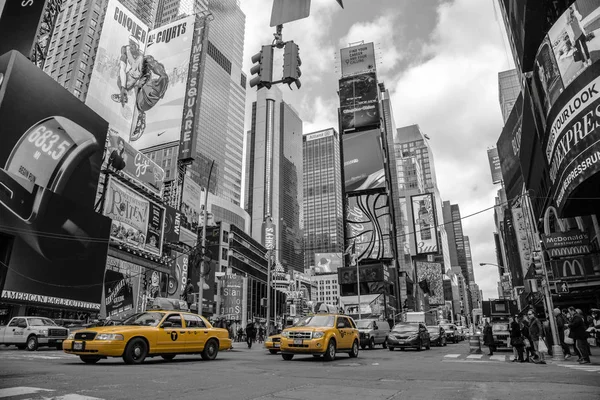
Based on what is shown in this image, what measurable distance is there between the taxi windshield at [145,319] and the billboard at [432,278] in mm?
133867

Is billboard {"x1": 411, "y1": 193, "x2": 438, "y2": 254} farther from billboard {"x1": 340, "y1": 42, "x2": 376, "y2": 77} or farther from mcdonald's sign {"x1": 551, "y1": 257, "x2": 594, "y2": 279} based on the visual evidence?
mcdonald's sign {"x1": 551, "y1": 257, "x2": 594, "y2": 279}

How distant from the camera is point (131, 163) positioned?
4747 centimetres

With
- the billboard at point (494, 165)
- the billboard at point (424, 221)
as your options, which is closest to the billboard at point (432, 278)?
the billboard at point (424, 221)

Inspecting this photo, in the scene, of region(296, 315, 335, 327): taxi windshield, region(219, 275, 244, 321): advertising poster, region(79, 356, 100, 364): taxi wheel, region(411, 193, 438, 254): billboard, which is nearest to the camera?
region(79, 356, 100, 364): taxi wheel

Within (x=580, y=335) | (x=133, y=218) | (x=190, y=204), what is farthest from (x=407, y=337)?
(x=190, y=204)

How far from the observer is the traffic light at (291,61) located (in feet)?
30.4

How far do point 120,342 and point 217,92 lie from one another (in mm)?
122301

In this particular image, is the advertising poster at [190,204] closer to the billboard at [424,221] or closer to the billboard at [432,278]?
the billboard at [424,221]

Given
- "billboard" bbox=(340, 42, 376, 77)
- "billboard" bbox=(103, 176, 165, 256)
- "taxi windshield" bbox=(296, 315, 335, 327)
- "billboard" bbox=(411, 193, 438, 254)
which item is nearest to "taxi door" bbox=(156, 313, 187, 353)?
"taxi windshield" bbox=(296, 315, 335, 327)

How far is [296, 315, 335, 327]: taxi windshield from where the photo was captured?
14.9m

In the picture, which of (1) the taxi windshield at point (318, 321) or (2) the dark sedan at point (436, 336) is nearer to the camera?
(1) the taxi windshield at point (318, 321)

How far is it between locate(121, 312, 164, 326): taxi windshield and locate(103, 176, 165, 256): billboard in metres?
32.7

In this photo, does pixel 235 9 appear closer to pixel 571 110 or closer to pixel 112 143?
pixel 112 143

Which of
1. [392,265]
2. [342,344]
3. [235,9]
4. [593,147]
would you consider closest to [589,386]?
[342,344]
